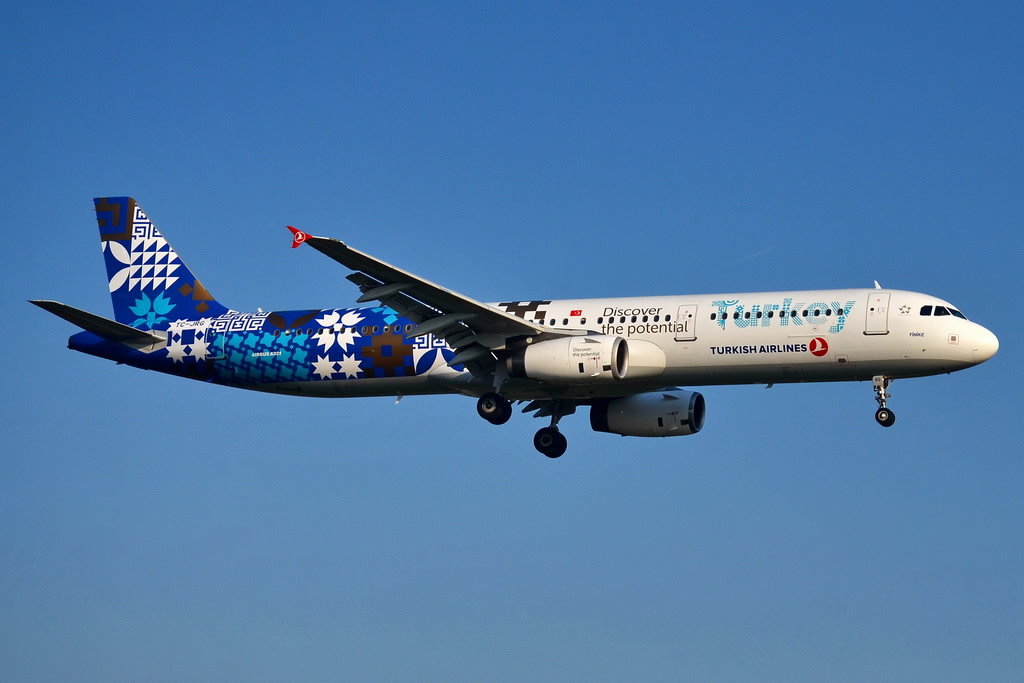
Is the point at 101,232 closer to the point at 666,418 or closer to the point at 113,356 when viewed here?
the point at 113,356

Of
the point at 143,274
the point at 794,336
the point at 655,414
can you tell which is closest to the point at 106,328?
the point at 143,274

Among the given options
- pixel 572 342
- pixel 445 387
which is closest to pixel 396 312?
pixel 445 387

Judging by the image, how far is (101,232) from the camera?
5441cm

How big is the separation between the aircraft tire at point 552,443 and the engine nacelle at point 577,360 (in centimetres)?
576

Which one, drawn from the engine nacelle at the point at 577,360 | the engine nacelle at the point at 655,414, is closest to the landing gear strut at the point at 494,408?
the engine nacelle at the point at 577,360

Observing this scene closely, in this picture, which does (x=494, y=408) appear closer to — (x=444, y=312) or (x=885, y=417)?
(x=444, y=312)

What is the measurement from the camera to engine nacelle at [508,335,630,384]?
43906mm

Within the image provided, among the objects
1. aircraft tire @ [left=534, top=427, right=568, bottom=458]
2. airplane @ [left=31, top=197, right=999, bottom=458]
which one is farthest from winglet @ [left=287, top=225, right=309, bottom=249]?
aircraft tire @ [left=534, top=427, right=568, bottom=458]

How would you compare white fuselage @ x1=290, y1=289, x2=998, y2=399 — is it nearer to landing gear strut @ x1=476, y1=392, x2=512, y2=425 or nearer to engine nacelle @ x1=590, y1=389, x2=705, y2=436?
landing gear strut @ x1=476, y1=392, x2=512, y2=425

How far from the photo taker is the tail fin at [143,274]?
52000 mm

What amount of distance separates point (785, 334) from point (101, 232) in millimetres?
24996

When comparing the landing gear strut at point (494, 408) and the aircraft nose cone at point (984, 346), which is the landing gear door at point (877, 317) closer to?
the aircraft nose cone at point (984, 346)

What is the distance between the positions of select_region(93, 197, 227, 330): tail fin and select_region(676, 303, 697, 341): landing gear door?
52.6 ft

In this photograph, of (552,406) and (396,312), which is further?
(552,406)
